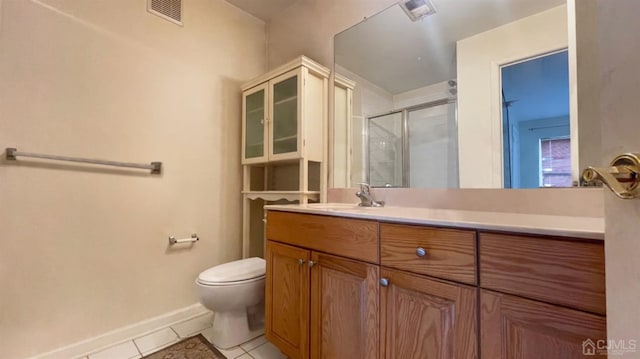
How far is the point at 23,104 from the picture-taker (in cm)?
133

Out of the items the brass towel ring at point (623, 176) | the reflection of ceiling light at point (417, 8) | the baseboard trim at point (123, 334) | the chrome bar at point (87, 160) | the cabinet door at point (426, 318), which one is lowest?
the baseboard trim at point (123, 334)

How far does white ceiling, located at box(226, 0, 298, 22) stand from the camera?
2102 millimetres

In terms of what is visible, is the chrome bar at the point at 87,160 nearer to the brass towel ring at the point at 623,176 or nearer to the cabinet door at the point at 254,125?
the cabinet door at the point at 254,125

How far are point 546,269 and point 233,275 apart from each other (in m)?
1.38

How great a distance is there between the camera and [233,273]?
4.96 feet

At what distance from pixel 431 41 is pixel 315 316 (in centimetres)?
145

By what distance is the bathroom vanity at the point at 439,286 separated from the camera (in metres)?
0.59

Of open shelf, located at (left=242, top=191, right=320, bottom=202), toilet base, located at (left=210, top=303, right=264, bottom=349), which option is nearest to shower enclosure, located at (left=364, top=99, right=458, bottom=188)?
open shelf, located at (left=242, top=191, right=320, bottom=202)

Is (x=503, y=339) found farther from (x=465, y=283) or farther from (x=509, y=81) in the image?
(x=509, y=81)

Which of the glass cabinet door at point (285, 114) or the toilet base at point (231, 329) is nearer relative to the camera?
the toilet base at point (231, 329)

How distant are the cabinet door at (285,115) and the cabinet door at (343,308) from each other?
0.85 meters

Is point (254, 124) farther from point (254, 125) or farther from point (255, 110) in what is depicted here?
A: point (255, 110)

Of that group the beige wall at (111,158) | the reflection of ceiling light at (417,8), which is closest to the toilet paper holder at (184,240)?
the beige wall at (111,158)

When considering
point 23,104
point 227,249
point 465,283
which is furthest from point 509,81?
point 23,104
